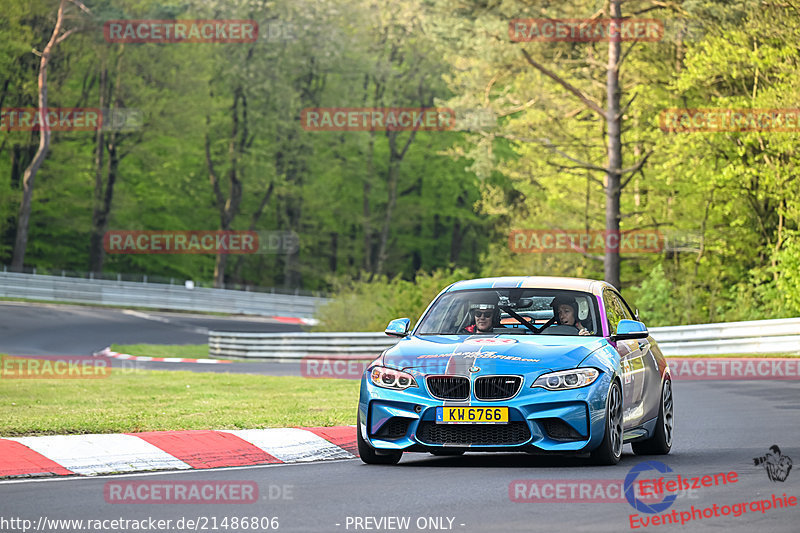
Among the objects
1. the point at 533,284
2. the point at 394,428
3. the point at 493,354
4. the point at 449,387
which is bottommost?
the point at 394,428

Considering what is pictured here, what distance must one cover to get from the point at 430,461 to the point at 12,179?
58172mm

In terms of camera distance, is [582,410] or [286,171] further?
[286,171]

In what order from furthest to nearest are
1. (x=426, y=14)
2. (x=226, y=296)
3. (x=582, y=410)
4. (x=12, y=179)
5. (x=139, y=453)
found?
(x=12, y=179)
(x=226, y=296)
(x=426, y=14)
(x=139, y=453)
(x=582, y=410)

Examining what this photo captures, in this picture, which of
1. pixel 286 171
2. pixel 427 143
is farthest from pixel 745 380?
pixel 427 143

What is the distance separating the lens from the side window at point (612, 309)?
11484mm

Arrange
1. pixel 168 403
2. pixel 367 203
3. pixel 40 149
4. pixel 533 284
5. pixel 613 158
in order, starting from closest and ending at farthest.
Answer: pixel 533 284 < pixel 168 403 < pixel 613 158 < pixel 40 149 < pixel 367 203

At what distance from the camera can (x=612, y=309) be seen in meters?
12.0

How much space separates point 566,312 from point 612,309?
85 cm

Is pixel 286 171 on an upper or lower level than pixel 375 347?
upper

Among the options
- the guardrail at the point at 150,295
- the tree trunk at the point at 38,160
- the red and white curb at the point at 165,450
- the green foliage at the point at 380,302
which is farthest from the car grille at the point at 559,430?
the tree trunk at the point at 38,160

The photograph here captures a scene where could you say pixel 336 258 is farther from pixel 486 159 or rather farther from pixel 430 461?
pixel 430 461

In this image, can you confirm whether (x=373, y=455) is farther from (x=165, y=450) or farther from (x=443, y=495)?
(x=443, y=495)

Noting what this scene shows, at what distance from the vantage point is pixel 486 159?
39750 mm

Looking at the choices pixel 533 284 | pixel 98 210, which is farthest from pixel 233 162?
pixel 533 284
